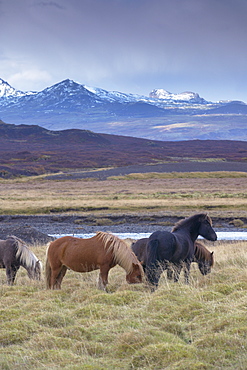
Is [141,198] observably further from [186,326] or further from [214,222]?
[186,326]

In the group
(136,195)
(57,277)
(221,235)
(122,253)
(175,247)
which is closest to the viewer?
(122,253)

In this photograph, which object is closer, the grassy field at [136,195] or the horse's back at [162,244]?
the horse's back at [162,244]

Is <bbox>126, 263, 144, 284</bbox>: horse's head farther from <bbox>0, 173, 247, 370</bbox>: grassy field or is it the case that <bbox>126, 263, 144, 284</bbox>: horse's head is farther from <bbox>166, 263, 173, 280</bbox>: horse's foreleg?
<bbox>166, 263, 173, 280</bbox>: horse's foreleg

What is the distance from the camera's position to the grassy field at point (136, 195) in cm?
3919

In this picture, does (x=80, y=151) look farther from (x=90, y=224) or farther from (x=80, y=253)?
(x=80, y=253)

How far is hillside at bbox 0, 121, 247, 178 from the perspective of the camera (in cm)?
9444

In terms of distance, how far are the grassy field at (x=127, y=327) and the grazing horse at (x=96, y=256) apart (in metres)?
0.40

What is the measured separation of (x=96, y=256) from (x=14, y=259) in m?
2.40

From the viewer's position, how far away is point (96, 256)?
959 cm

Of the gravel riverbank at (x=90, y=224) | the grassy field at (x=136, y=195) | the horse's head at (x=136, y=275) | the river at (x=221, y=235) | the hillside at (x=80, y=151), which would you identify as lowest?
the river at (x=221, y=235)

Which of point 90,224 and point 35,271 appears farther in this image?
point 90,224

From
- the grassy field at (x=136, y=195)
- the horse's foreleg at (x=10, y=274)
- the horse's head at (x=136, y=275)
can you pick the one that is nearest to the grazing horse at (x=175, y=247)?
the horse's head at (x=136, y=275)

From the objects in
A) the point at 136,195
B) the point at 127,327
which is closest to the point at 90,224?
the point at 136,195

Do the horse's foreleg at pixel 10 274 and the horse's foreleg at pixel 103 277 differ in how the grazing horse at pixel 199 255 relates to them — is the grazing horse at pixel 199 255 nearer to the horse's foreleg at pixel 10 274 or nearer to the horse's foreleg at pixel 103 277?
the horse's foreleg at pixel 103 277
